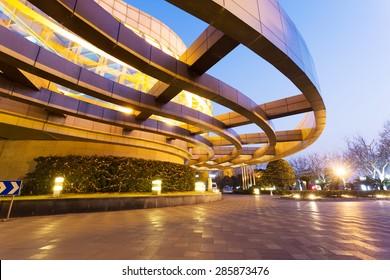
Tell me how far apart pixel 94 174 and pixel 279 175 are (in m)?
31.8

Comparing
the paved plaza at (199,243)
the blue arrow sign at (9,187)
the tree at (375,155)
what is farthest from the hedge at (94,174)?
the tree at (375,155)

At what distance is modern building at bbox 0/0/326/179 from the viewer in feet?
18.1

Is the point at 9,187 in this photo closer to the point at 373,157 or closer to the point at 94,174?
the point at 94,174

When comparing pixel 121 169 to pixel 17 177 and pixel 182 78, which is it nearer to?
pixel 17 177

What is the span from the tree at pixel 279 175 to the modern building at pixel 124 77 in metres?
16.1

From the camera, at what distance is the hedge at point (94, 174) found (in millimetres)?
11594

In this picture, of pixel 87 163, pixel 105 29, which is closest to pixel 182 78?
pixel 105 29

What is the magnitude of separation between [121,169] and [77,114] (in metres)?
4.78

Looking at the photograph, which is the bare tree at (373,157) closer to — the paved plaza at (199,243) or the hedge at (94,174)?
the paved plaza at (199,243)

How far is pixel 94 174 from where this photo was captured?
1228 centimetres

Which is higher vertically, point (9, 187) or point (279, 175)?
point (279, 175)

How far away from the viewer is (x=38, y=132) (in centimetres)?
1164

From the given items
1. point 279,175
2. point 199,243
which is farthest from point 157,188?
point 279,175
